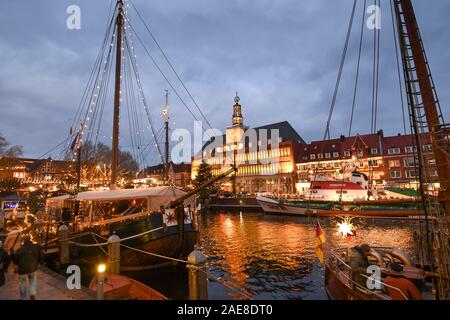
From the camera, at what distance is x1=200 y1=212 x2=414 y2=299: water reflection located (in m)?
12.7

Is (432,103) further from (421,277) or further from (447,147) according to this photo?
(421,277)

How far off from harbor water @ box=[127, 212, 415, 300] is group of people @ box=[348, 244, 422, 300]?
372 centimetres

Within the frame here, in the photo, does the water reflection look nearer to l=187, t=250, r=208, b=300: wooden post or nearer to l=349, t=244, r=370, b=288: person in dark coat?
l=349, t=244, r=370, b=288: person in dark coat

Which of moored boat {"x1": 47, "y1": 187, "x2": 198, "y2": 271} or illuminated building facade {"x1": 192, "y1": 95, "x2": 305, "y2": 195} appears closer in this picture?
moored boat {"x1": 47, "y1": 187, "x2": 198, "y2": 271}

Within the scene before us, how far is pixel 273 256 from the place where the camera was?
61.0ft

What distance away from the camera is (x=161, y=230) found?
14.1 meters

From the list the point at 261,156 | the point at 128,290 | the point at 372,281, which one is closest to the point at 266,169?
the point at 261,156

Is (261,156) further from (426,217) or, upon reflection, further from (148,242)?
(426,217)

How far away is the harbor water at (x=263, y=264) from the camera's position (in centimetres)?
1248

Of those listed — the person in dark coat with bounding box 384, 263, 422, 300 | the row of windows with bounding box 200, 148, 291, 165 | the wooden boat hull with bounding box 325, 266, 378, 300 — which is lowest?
the wooden boat hull with bounding box 325, 266, 378, 300

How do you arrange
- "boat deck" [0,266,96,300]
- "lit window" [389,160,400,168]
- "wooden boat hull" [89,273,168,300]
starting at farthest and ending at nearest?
"lit window" [389,160,400,168] → "wooden boat hull" [89,273,168,300] → "boat deck" [0,266,96,300]

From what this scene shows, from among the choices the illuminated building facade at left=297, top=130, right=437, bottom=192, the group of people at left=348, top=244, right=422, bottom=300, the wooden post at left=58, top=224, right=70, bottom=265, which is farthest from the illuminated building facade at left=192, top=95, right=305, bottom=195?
the group of people at left=348, top=244, right=422, bottom=300
